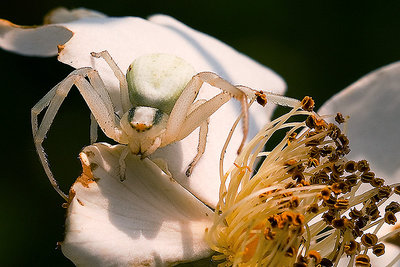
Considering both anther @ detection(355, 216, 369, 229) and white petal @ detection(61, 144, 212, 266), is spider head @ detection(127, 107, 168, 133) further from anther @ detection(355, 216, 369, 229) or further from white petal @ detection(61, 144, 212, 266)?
A: anther @ detection(355, 216, 369, 229)

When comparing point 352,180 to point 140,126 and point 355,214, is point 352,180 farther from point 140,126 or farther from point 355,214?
point 140,126

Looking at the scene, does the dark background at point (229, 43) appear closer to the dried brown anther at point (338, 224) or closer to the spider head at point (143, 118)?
the spider head at point (143, 118)

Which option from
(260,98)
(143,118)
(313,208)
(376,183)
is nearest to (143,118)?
(143,118)

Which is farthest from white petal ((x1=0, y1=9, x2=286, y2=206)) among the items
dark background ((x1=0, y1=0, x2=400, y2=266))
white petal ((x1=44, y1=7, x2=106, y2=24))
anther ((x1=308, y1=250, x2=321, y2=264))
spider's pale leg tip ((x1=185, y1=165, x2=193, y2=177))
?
dark background ((x1=0, y1=0, x2=400, y2=266))

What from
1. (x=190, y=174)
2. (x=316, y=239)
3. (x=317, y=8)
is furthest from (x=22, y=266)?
(x=317, y=8)

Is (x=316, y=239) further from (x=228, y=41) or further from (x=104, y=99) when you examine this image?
(x=228, y=41)

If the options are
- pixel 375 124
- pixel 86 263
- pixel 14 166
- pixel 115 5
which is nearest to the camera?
pixel 86 263

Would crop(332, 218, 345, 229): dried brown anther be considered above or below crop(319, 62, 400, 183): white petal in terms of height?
below
